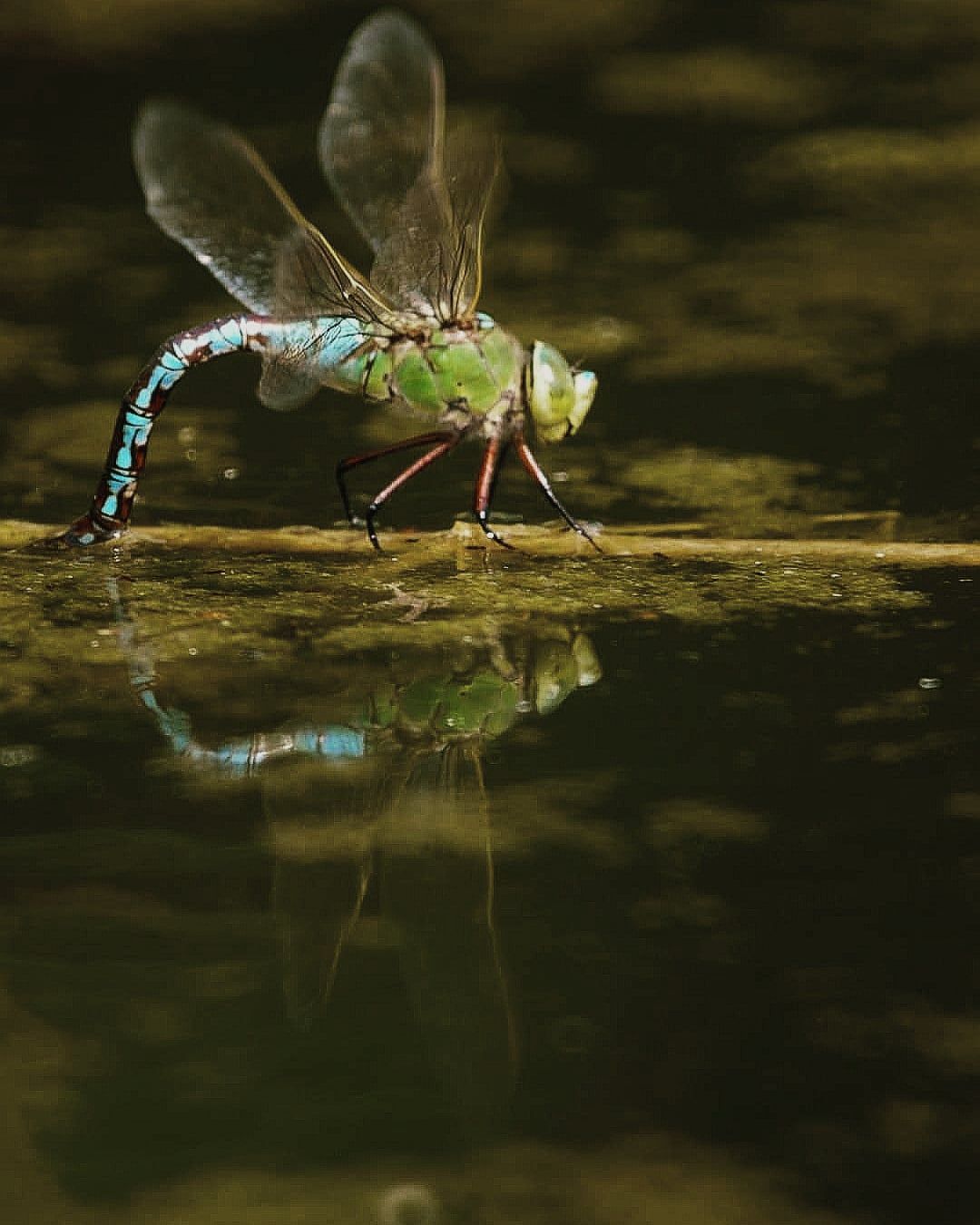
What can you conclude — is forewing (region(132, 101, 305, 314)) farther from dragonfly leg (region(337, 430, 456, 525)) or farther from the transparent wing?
dragonfly leg (region(337, 430, 456, 525))

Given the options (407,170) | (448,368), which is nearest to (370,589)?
(448,368)

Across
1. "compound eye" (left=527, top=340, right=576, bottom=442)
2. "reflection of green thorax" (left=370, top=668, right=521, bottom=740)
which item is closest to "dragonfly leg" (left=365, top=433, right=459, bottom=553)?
"compound eye" (left=527, top=340, right=576, bottom=442)

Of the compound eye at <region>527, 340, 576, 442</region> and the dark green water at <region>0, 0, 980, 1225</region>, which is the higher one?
the compound eye at <region>527, 340, 576, 442</region>

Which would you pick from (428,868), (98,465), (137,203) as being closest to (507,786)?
(428,868)

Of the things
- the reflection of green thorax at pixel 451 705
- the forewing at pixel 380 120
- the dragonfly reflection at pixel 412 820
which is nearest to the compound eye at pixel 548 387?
the forewing at pixel 380 120

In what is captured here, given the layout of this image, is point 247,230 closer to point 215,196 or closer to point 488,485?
point 215,196

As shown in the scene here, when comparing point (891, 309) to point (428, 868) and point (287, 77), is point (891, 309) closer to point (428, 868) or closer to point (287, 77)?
point (287, 77)
